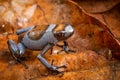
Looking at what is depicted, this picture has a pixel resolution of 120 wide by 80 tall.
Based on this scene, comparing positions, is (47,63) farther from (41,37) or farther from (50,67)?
(41,37)

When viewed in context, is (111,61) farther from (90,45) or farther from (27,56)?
(27,56)

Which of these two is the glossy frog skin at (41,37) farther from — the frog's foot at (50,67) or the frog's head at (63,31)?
the frog's foot at (50,67)

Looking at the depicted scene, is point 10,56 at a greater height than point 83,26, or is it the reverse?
point 83,26

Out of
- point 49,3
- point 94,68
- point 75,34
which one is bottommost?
point 94,68

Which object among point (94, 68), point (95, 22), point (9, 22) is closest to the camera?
point (94, 68)

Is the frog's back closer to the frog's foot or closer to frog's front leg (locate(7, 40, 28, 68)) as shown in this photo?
frog's front leg (locate(7, 40, 28, 68))

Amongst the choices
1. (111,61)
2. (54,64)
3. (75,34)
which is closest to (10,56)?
(54,64)

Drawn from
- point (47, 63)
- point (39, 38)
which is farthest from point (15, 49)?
point (47, 63)
